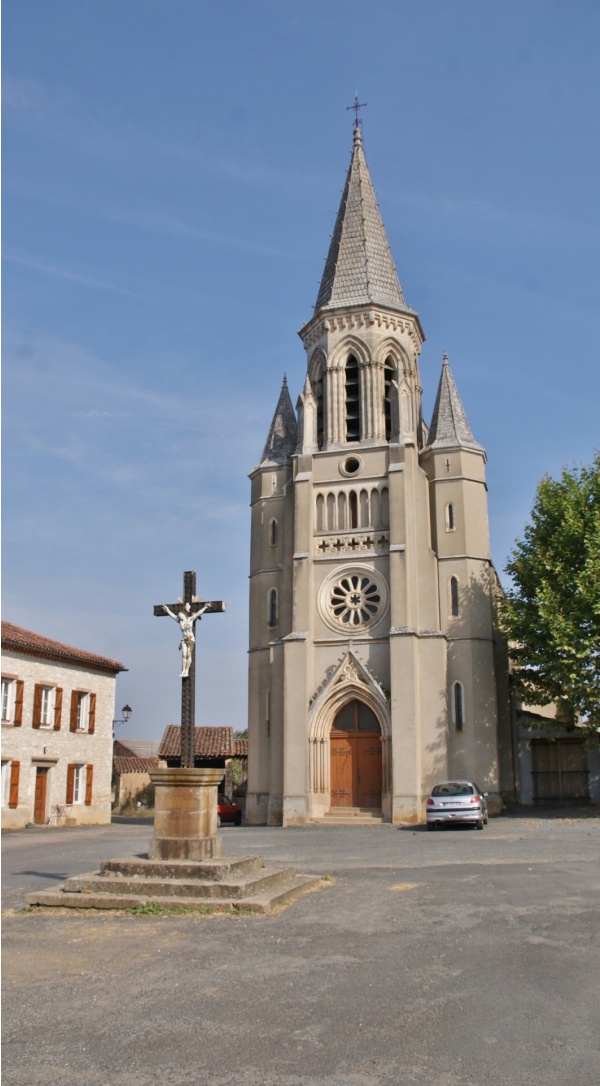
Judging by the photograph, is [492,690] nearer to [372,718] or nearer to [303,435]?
[372,718]

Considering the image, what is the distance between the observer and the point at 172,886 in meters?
12.3

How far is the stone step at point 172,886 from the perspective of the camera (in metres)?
12.0

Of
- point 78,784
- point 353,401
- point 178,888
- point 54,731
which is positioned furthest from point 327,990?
point 353,401

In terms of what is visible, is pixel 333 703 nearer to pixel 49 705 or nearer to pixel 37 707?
pixel 49 705

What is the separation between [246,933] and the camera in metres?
10.3

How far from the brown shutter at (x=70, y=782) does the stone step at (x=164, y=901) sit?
75.2 ft

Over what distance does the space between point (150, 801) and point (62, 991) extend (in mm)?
47521

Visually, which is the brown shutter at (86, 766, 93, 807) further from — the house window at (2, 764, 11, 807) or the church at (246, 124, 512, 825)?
the church at (246, 124, 512, 825)

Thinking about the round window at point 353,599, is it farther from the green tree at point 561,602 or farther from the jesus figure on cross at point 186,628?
the jesus figure on cross at point 186,628

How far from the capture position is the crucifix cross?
587 inches

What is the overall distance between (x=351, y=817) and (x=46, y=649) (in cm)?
1282

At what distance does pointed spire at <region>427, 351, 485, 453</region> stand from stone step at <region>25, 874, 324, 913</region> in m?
25.8

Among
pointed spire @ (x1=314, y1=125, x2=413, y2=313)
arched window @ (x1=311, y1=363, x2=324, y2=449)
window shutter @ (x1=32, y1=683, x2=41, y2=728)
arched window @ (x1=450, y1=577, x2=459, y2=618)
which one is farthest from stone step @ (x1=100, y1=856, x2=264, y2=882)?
pointed spire @ (x1=314, y1=125, x2=413, y2=313)

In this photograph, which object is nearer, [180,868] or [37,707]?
[180,868]
